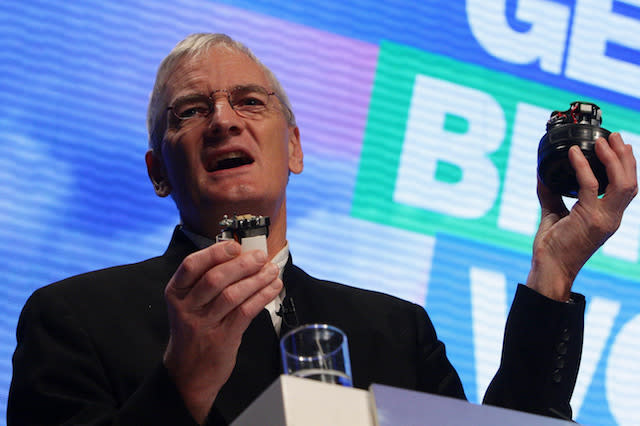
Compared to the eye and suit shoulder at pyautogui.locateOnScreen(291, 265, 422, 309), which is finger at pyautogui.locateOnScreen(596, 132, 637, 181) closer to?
suit shoulder at pyautogui.locateOnScreen(291, 265, 422, 309)

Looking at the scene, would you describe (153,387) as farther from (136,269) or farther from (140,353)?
(136,269)

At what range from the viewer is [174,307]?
1173 millimetres

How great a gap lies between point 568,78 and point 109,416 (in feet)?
7.66

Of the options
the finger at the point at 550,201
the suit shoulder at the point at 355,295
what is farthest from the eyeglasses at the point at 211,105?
the finger at the point at 550,201

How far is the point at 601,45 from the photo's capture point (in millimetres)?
3271

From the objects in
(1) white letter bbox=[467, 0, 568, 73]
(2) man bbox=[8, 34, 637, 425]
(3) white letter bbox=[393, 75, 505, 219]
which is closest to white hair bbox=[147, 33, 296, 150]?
(2) man bbox=[8, 34, 637, 425]

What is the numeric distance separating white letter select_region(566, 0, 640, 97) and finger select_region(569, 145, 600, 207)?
1685 millimetres

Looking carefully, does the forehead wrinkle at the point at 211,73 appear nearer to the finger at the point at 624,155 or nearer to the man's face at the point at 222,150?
the man's face at the point at 222,150

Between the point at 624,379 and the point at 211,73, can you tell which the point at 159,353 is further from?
the point at 624,379

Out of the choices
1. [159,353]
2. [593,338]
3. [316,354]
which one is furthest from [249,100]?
[593,338]

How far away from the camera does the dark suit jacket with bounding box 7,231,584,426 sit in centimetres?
142

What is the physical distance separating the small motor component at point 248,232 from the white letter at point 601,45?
7.23 ft

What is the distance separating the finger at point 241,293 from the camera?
3.67 ft

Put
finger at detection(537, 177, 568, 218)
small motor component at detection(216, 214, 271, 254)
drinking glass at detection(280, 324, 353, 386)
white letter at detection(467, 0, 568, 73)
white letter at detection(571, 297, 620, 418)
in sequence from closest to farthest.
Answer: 1. drinking glass at detection(280, 324, 353, 386)
2. small motor component at detection(216, 214, 271, 254)
3. finger at detection(537, 177, 568, 218)
4. white letter at detection(571, 297, 620, 418)
5. white letter at detection(467, 0, 568, 73)
